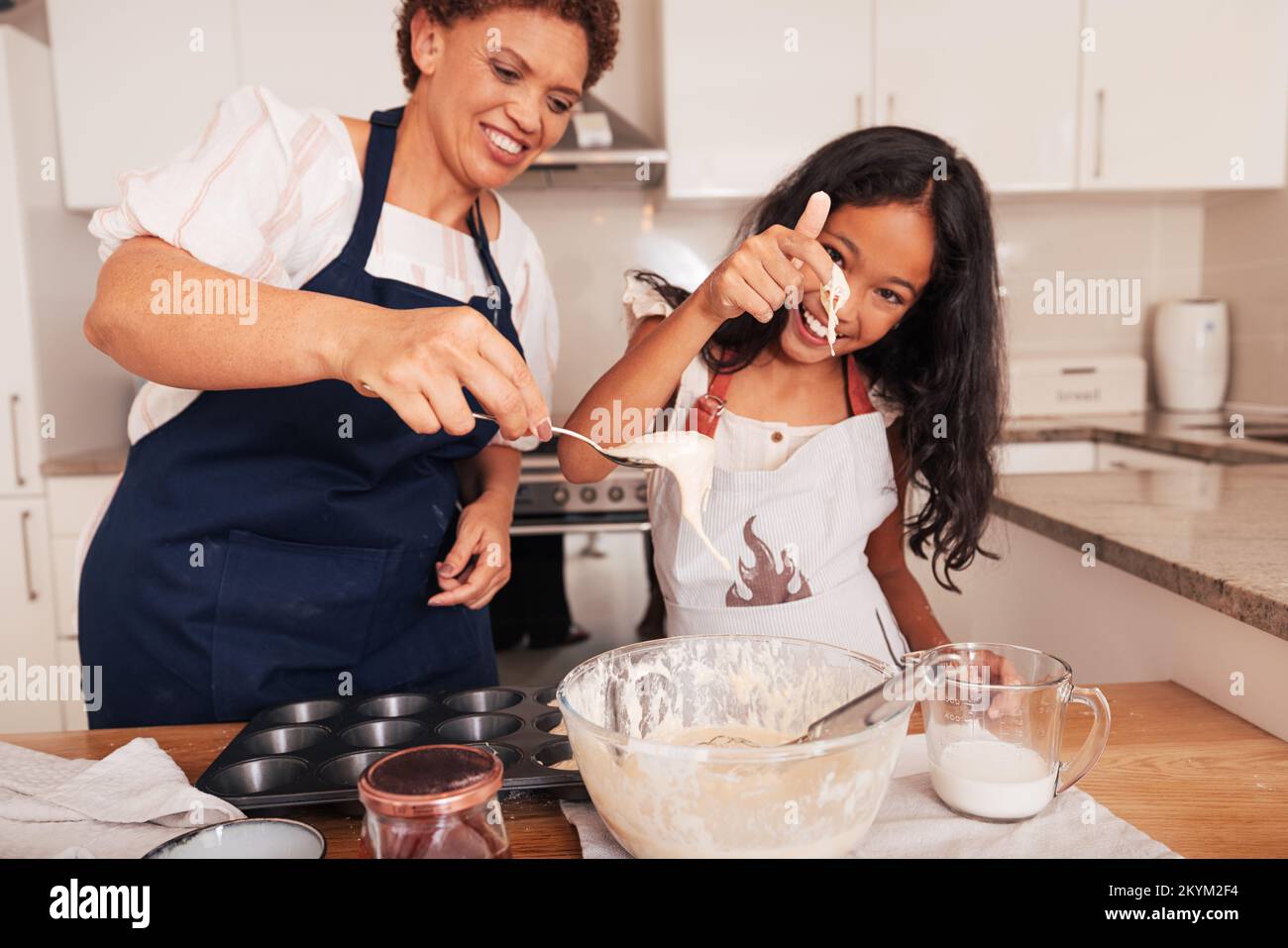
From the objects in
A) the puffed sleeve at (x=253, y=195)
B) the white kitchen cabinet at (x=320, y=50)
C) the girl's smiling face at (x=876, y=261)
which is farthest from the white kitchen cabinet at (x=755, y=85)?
the puffed sleeve at (x=253, y=195)

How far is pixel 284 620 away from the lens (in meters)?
1.15

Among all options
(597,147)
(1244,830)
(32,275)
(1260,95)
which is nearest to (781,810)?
(1244,830)

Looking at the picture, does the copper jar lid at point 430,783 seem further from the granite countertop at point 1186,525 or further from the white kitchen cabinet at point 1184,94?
the white kitchen cabinet at point 1184,94

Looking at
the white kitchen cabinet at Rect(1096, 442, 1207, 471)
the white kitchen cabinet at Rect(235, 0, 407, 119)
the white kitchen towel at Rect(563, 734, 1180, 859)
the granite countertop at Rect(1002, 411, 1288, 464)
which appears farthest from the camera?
the white kitchen cabinet at Rect(235, 0, 407, 119)

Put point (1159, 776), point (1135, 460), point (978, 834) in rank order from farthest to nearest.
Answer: point (1135, 460) → point (1159, 776) → point (978, 834)

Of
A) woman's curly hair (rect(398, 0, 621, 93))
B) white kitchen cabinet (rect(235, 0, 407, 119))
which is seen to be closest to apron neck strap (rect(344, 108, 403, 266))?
woman's curly hair (rect(398, 0, 621, 93))

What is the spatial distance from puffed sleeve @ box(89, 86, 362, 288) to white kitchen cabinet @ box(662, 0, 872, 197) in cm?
156

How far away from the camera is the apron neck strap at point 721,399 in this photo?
128 cm

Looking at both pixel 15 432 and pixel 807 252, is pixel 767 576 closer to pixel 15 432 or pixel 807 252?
pixel 807 252

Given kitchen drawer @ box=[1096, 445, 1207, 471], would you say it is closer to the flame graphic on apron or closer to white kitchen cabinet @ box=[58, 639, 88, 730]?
the flame graphic on apron

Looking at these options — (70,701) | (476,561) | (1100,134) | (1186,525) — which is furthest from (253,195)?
(1100,134)

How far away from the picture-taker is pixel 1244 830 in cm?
68

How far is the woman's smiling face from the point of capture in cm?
112

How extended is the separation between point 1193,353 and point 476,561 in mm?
2504
